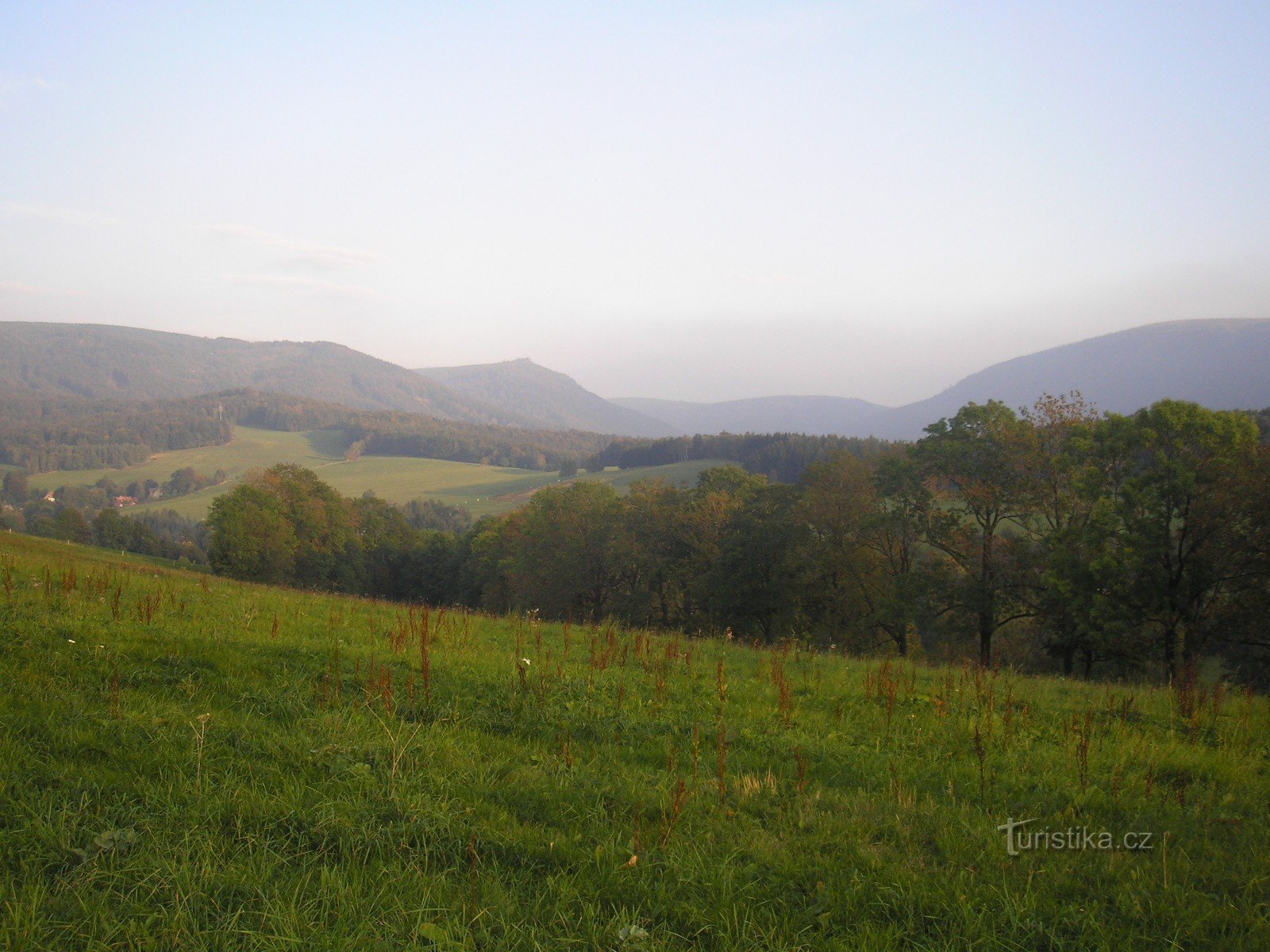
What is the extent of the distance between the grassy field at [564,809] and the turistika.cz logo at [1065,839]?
0.13 ft

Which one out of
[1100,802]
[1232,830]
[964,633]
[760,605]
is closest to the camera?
[1232,830]

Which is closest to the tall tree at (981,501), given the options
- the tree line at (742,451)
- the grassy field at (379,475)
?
the tree line at (742,451)

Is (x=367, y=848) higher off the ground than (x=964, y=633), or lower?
higher

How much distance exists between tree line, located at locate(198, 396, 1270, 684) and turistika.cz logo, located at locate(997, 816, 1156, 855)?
8.12 meters

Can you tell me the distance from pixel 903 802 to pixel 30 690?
6272 millimetres

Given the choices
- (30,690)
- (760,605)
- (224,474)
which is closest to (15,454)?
(224,474)

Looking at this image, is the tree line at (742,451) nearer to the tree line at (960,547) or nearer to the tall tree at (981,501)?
the tree line at (960,547)

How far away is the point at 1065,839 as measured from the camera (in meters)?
4.25

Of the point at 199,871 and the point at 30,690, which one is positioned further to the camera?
the point at 30,690

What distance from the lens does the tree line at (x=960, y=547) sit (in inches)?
820

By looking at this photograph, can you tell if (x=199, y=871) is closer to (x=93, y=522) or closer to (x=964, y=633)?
(x=964, y=633)

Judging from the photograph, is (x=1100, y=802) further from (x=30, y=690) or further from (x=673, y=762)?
(x=30, y=690)

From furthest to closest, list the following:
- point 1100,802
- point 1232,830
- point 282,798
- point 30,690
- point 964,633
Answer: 1. point 964,633
2. point 30,690
3. point 1100,802
4. point 1232,830
5. point 282,798

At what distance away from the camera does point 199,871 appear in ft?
10.9
